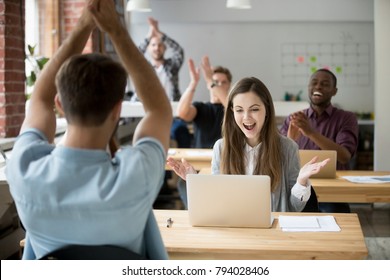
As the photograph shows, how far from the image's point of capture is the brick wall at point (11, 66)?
14.3 ft

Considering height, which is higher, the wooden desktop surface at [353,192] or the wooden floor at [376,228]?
the wooden desktop surface at [353,192]

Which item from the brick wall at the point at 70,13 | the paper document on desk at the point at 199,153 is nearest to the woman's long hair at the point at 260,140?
the paper document on desk at the point at 199,153

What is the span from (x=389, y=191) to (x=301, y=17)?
4406 mm

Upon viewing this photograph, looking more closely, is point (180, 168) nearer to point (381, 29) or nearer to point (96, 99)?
point (96, 99)

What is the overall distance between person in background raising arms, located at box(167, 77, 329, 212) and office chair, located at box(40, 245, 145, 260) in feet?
5.11

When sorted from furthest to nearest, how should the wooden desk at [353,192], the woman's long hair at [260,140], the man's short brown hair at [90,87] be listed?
the wooden desk at [353,192] < the woman's long hair at [260,140] < the man's short brown hair at [90,87]

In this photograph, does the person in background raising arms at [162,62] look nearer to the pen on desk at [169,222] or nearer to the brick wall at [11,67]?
the brick wall at [11,67]

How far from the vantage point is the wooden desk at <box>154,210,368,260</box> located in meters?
2.19

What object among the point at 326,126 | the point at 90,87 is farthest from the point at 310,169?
the point at 326,126

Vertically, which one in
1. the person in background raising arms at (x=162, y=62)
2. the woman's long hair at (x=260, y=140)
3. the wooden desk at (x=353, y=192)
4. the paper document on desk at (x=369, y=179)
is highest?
the person in background raising arms at (x=162, y=62)

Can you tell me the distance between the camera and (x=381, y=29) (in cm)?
545

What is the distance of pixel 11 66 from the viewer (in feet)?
14.6

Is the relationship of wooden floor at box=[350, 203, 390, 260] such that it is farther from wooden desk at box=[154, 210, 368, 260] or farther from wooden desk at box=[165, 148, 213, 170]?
wooden desk at box=[154, 210, 368, 260]

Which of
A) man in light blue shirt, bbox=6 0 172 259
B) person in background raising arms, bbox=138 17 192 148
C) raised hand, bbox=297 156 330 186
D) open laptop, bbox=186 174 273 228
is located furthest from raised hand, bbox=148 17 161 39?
man in light blue shirt, bbox=6 0 172 259
